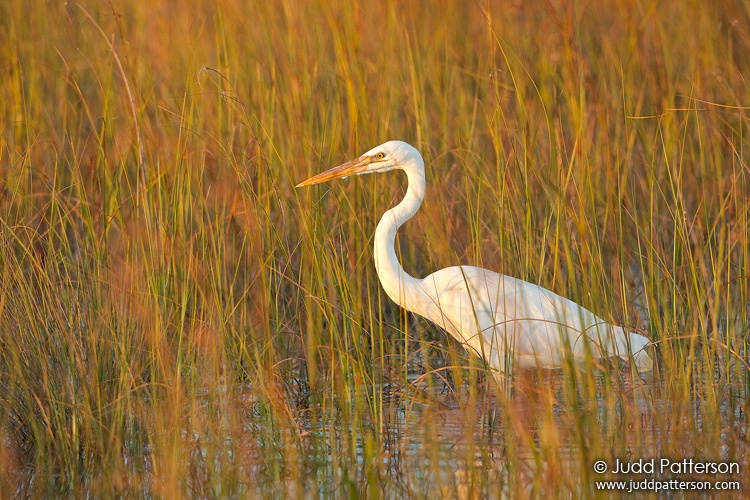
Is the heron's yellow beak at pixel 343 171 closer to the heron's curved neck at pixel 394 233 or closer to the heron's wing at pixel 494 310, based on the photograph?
the heron's curved neck at pixel 394 233

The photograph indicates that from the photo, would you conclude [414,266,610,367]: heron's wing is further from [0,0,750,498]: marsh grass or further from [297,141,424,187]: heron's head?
[297,141,424,187]: heron's head

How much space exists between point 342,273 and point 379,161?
0.71 m

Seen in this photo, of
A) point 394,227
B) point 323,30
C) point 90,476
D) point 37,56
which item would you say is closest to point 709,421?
point 394,227

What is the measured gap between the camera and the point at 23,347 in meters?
3.08

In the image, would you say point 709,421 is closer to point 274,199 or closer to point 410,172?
point 410,172

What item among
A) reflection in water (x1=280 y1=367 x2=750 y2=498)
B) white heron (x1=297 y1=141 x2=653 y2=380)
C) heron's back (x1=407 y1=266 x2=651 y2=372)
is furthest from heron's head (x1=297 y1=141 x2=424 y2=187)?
reflection in water (x1=280 y1=367 x2=750 y2=498)

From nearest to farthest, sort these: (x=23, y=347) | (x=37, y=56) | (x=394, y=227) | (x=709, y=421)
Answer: (x=709, y=421) < (x=23, y=347) < (x=394, y=227) < (x=37, y=56)

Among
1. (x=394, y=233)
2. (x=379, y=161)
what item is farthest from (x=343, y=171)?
(x=394, y=233)

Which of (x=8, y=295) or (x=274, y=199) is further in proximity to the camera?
(x=274, y=199)

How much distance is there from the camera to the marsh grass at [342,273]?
2916 mm

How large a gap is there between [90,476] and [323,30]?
3852 millimetres

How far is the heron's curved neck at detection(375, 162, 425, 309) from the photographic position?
13.1ft

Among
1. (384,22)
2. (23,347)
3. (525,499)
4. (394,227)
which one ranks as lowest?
(525,499)

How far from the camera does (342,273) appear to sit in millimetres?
3518
